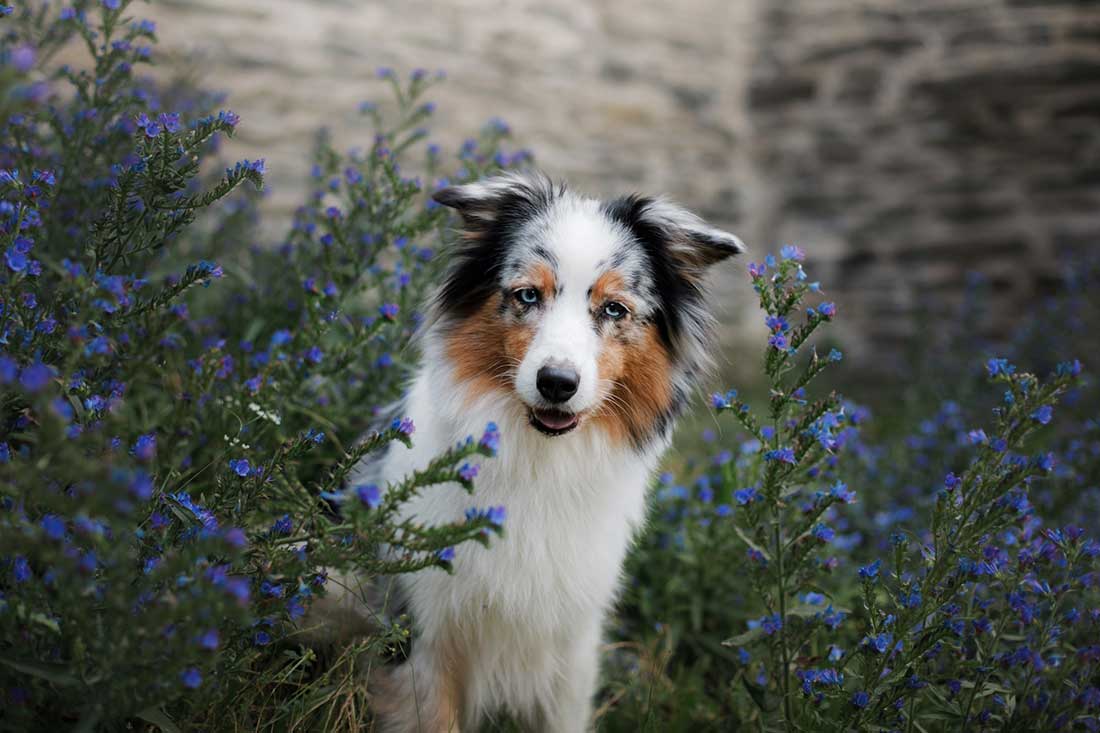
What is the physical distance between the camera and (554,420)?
2.19 m

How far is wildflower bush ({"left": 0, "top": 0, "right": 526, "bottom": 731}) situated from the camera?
139cm

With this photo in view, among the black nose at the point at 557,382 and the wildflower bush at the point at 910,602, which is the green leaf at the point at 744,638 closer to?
the wildflower bush at the point at 910,602

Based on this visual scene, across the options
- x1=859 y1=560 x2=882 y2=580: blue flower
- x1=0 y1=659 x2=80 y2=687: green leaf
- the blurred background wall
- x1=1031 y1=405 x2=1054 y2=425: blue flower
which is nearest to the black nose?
x1=859 y1=560 x2=882 y2=580: blue flower

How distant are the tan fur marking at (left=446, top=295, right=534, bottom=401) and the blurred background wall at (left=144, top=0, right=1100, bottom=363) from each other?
3.64 meters

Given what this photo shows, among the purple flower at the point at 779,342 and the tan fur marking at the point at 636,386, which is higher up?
the purple flower at the point at 779,342

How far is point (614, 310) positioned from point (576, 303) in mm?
138

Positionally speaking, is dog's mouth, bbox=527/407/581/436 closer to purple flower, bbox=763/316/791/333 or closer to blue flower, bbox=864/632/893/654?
purple flower, bbox=763/316/791/333

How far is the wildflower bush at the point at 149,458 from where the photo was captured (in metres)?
1.39

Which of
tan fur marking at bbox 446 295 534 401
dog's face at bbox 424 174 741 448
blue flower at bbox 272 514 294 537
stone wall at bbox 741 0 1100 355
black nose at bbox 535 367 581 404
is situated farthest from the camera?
stone wall at bbox 741 0 1100 355

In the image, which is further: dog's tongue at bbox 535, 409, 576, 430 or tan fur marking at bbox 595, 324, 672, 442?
tan fur marking at bbox 595, 324, 672, 442

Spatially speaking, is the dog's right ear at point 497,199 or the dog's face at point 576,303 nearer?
the dog's face at point 576,303

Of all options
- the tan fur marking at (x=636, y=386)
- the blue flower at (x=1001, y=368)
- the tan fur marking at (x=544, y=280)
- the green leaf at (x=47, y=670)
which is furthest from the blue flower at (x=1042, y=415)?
the green leaf at (x=47, y=670)

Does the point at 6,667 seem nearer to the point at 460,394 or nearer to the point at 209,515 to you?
the point at 209,515

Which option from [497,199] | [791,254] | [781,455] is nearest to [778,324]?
[791,254]
